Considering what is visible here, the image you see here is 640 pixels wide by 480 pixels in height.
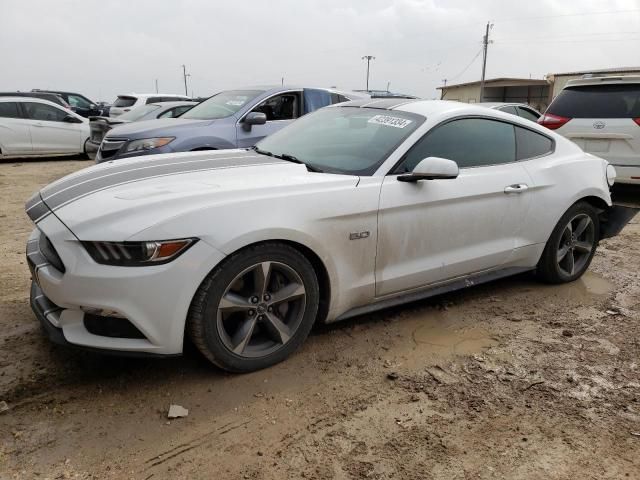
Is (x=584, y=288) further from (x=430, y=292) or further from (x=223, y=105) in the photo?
(x=223, y=105)

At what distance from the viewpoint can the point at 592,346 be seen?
3354 millimetres

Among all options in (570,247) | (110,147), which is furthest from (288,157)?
(110,147)

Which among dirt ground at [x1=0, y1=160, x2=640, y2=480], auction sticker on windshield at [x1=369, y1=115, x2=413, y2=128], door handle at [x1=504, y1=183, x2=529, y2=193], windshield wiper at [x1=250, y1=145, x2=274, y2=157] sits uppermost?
auction sticker on windshield at [x1=369, y1=115, x2=413, y2=128]

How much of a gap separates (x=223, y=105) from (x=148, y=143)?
1362 mm

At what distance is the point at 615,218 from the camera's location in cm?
459

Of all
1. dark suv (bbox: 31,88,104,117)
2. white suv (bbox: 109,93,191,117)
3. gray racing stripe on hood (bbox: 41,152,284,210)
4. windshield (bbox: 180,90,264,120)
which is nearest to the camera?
gray racing stripe on hood (bbox: 41,152,284,210)

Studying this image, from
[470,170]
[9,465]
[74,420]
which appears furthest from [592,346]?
[9,465]

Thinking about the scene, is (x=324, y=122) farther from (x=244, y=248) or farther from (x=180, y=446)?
(x=180, y=446)

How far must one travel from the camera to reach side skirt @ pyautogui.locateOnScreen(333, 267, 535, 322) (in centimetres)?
321

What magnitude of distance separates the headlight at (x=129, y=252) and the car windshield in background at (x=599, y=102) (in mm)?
6463

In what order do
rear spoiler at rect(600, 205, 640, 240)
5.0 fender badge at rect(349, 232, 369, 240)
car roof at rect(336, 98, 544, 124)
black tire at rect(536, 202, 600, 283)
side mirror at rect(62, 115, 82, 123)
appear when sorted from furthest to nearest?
side mirror at rect(62, 115, 82, 123) < rear spoiler at rect(600, 205, 640, 240) < black tire at rect(536, 202, 600, 283) < car roof at rect(336, 98, 544, 124) < 5.0 fender badge at rect(349, 232, 369, 240)

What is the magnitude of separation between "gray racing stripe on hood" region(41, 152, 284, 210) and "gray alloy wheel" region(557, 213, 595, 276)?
251 centimetres

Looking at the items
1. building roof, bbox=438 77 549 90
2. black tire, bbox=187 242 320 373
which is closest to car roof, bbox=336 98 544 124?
black tire, bbox=187 242 320 373

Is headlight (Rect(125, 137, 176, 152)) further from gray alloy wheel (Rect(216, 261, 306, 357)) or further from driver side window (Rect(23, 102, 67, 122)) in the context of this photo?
driver side window (Rect(23, 102, 67, 122))
